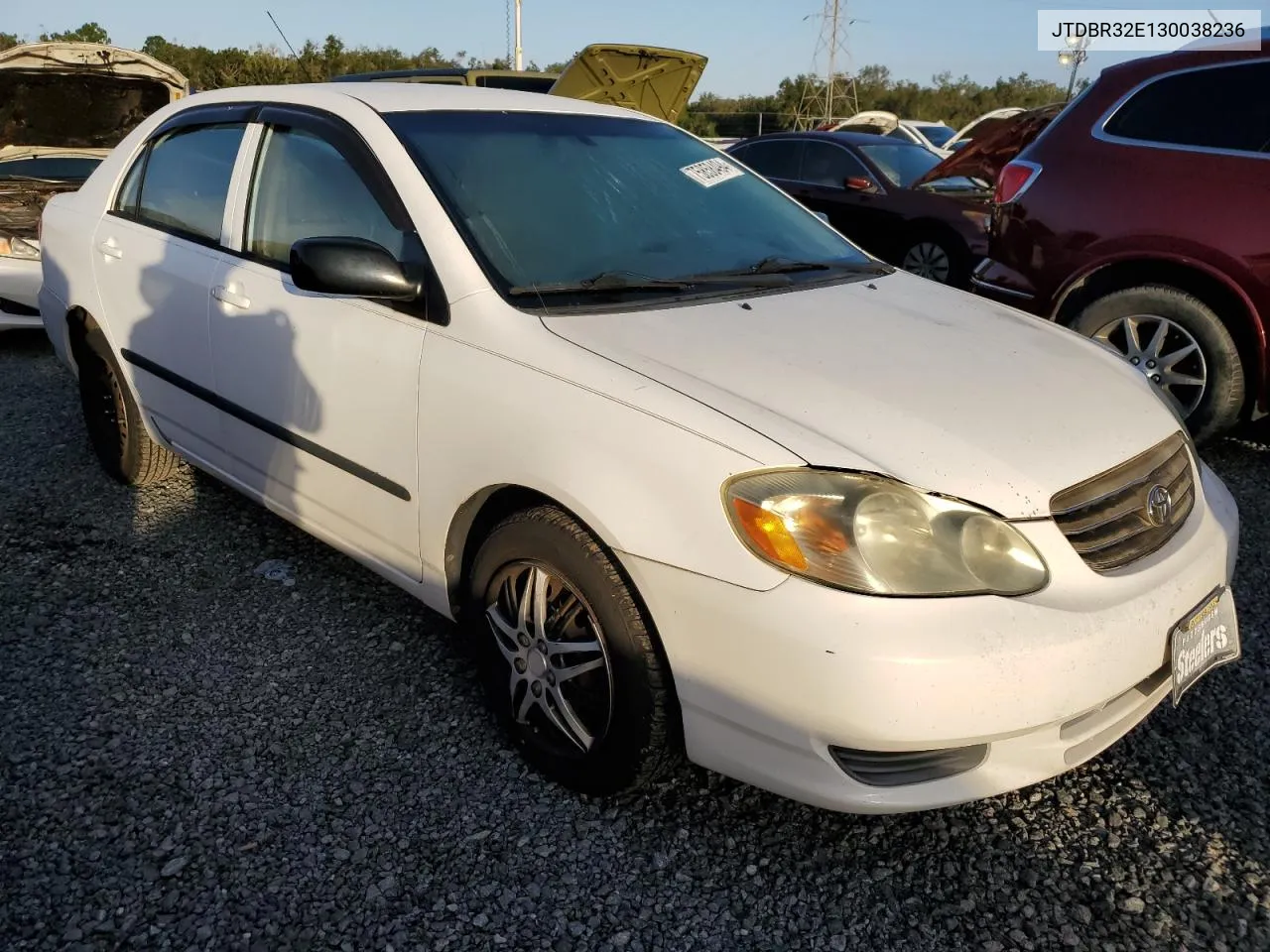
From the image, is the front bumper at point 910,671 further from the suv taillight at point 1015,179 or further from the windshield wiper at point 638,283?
the suv taillight at point 1015,179

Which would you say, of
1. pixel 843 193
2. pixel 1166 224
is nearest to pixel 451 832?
pixel 1166 224

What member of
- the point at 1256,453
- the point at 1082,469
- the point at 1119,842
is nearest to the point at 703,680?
the point at 1082,469

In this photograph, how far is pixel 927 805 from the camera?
1886 millimetres

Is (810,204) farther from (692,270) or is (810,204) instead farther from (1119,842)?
(1119,842)

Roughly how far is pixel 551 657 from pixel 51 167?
23.8ft

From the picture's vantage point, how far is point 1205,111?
429 centimetres

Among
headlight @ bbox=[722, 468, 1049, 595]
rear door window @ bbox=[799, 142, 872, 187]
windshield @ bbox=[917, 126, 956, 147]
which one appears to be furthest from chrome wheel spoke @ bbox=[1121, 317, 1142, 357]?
windshield @ bbox=[917, 126, 956, 147]

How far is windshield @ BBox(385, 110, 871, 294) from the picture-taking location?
2572mm

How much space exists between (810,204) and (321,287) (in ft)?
22.4

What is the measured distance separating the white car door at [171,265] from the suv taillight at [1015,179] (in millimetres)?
3390

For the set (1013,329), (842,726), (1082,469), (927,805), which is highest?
(1013,329)

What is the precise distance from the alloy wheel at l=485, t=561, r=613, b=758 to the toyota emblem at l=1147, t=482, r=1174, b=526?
3.99ft

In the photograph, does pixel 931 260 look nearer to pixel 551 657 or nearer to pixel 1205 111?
pixel 1205 111

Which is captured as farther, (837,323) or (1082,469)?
(837,323)
